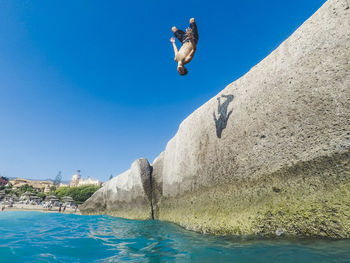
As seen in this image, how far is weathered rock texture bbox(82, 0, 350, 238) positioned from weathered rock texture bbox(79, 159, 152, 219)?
10.9ft

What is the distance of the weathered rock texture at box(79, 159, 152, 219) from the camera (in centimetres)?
763

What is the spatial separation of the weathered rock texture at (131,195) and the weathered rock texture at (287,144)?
130 inches

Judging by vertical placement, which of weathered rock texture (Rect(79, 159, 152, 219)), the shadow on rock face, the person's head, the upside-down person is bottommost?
weathered rock texture (Rect(79, 159, 152, 219))

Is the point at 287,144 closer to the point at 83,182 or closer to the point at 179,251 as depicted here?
the point at 179,251

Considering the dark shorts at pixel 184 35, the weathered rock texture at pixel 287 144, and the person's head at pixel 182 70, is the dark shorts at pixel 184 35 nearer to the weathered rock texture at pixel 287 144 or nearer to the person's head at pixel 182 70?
the person's head at pixel 182 70

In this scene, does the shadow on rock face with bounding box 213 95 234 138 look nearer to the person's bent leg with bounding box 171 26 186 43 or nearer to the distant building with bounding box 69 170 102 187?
the person's bent leg with bounding box 171 26 186 43

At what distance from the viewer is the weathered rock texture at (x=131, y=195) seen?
7633 millimetres

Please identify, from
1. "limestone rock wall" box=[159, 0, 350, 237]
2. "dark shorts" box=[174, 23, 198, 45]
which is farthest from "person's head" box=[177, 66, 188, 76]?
"limestone rock wall" box=[159, 0, 350, 237]

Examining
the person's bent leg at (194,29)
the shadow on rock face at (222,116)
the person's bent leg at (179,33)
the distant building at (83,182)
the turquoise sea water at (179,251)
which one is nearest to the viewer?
the turquoise sea water at (179,251)

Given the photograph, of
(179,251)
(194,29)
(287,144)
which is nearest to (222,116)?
(287,144)

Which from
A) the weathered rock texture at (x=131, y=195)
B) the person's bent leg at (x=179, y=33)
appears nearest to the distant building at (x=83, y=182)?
the weathered rock texture at (x=131, y=195)

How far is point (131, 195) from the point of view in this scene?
8.49 metres

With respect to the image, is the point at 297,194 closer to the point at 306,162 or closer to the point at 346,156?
the point at 306,162

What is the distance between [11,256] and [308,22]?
19.7 ft
